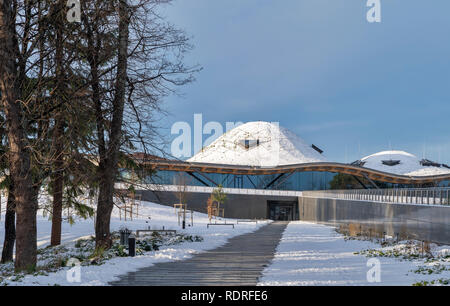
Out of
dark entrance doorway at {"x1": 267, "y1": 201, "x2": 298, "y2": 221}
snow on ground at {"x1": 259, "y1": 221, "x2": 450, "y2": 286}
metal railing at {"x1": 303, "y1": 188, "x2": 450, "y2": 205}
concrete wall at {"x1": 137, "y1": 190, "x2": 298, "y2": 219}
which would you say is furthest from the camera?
dark entrance doorway at {"x1": 267, "y1": 201, "x2": 298, "y2": 221}

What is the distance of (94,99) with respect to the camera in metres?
14.5

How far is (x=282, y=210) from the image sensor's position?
2717 inches

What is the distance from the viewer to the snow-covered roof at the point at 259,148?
363ft

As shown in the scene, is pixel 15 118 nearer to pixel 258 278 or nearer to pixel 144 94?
pixel 144 94

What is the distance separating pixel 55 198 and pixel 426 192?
16329mm

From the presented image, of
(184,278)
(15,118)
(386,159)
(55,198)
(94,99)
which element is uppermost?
(386,159)

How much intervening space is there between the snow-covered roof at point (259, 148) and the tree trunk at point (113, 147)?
87.5 meters

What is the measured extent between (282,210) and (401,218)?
48089mm

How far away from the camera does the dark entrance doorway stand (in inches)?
2655

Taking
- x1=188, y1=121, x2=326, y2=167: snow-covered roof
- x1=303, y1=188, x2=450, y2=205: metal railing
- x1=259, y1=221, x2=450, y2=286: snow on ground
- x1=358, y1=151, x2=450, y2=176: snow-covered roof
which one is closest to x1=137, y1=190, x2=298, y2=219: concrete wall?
x1=303, y1=188, x2=450, y2=205: metal railing

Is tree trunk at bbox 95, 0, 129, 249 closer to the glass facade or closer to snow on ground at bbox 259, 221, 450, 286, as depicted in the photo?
snow on ground at bbox 259, 221, 450, 286

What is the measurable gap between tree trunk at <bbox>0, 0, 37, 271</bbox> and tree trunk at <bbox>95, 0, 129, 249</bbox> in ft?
10.2

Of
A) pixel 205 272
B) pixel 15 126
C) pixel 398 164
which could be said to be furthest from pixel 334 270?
pixel 398 164
